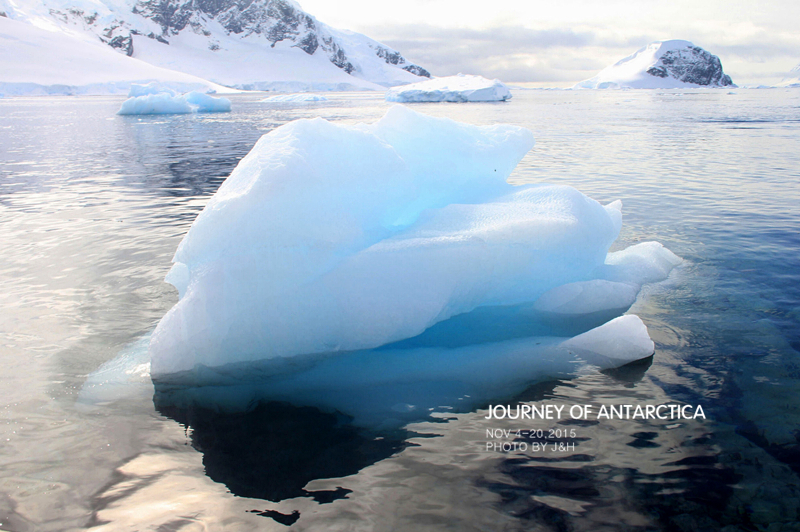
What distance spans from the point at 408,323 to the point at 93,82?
83.1 m

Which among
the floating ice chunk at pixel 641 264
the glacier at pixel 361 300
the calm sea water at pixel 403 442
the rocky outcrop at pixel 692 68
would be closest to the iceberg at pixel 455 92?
the calm sea water at pixel 403 442

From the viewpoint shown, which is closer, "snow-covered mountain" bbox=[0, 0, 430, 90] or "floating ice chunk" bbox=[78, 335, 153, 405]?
"floating ice chunk" bbox=[78, 335, 153, 405]

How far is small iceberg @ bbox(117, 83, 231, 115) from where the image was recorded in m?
34.6

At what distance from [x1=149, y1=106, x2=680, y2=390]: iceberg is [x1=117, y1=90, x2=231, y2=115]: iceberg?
3553 cm

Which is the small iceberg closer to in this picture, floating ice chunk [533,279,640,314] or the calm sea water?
the calm sea water

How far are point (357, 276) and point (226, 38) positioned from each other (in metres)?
199

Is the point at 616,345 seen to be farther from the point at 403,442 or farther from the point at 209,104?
the point at 209,104

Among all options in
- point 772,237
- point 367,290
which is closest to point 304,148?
point 367,290

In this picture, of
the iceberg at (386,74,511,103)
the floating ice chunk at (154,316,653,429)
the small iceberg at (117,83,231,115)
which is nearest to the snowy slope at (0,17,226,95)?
the small iceberg at (117,83,231,115)

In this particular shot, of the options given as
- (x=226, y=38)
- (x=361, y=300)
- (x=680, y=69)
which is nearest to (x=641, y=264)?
(x=361, y=300)

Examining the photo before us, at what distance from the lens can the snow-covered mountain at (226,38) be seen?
137500 millimetres

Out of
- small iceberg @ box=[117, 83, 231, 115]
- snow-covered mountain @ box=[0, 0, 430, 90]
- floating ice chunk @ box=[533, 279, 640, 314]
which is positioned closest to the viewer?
floating ice chunk @ box=[533, 279, 640, 314]

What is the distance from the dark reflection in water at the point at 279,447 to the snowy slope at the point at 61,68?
75984mm

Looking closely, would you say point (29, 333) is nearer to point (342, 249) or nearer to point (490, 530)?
point (342, 249)
